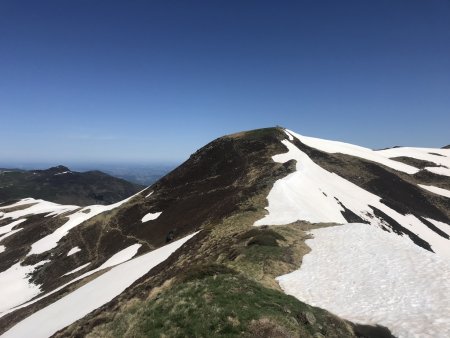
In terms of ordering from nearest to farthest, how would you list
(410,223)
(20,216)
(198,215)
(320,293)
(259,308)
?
(259,308) < (320,293) < (198,215) < (410,223) < (20,216)

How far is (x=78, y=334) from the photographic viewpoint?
2097 centimetres

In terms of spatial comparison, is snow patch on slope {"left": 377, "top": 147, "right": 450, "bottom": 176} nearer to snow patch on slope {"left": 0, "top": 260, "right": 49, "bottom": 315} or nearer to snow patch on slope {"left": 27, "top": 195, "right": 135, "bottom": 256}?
snow patch on slope {"left": 27, "top": 195, "right": 135, "bottom": 256}

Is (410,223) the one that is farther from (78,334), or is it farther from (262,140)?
(78,334)

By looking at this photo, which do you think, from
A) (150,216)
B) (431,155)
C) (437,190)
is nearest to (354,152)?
(437,190)

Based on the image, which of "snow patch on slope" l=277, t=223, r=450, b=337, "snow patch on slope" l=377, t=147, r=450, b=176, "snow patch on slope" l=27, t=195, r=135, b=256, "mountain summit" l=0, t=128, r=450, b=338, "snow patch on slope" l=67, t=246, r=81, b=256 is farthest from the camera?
"snow patch on slope" l=377, t=147, r=450, b=176

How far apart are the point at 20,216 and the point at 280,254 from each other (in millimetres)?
115373

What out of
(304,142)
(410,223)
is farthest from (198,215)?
(304,142)

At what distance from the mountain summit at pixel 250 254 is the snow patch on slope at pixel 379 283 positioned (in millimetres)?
95

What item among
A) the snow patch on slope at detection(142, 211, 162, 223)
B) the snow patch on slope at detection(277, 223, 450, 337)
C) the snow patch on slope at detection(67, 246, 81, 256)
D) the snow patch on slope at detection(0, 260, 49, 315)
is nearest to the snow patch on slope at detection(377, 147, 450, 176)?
the snow patch on slope at detection(142, 211, 162, 223)

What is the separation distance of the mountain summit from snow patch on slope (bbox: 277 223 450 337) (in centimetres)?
9

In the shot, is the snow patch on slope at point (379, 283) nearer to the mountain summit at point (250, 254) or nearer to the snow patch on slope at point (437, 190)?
the mountain summit at point (250, 254)

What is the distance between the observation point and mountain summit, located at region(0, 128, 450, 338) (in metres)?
15.5

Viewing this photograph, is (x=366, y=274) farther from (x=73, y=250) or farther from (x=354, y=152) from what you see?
(x=354, y=152)

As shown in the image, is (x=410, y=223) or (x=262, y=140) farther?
(x=262, y=140)
